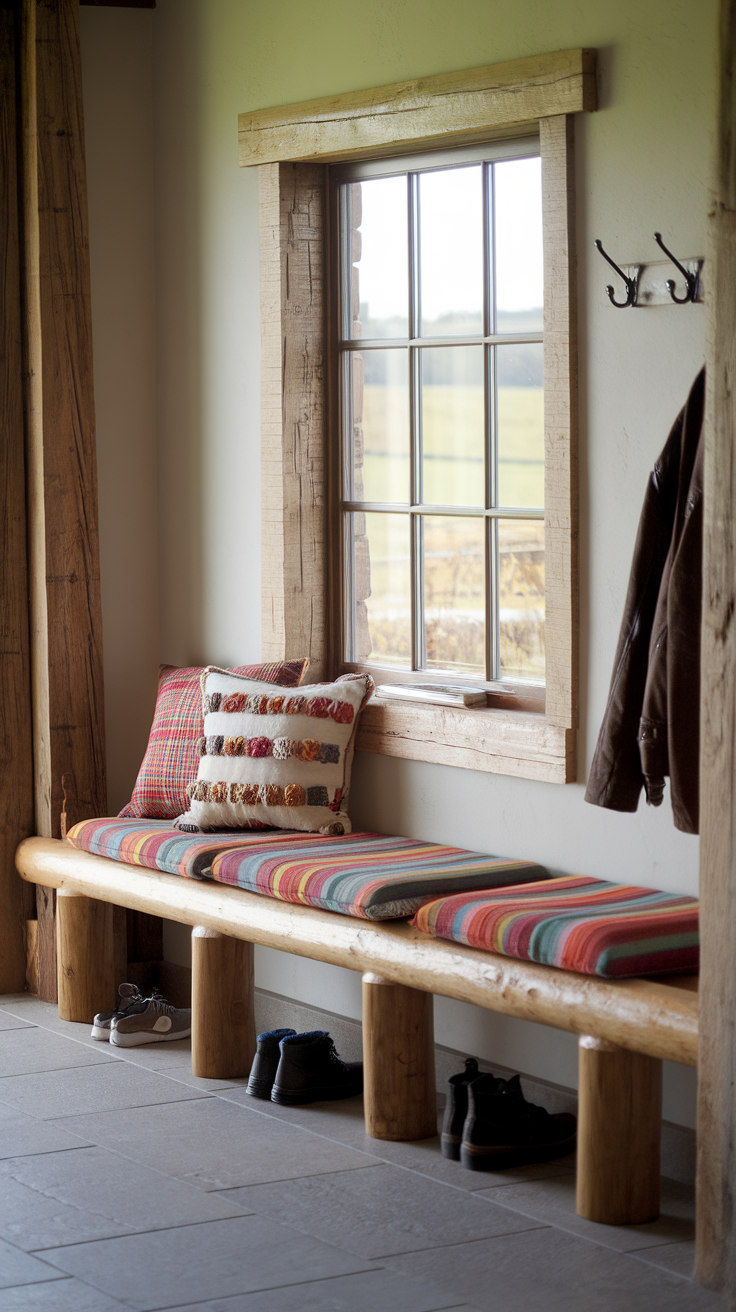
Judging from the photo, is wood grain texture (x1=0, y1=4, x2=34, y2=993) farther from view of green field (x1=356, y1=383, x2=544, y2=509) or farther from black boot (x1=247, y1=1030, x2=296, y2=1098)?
black boot (x1=247, y1=1030, x2=296, y2=1098)

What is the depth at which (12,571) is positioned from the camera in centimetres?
507

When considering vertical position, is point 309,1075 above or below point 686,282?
below

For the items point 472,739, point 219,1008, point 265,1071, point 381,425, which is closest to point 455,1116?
point 265,1071

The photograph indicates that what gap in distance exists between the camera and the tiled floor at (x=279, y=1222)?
2934 millimetres

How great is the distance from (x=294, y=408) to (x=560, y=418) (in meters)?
1.12

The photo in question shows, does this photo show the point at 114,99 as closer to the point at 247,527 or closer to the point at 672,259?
the point at 247,527

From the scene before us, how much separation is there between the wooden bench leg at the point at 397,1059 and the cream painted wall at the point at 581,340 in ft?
1.09

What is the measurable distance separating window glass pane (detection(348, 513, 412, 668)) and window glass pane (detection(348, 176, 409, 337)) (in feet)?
1.80

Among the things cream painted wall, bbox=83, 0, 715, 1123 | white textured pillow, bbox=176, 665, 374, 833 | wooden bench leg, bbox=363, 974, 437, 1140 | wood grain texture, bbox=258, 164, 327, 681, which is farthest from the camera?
wood grain texture, bbox=258, 164, 327, 681

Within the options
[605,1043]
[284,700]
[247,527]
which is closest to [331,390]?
[247,527]

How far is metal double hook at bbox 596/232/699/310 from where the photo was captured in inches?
138

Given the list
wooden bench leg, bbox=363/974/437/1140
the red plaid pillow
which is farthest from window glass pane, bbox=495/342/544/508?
wooden bench leg, bbox=363/974/437/1140

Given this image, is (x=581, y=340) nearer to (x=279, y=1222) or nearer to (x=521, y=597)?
(x=521, y=597)

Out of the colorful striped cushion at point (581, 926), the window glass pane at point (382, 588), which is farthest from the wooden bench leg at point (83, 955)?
the colorful striped cushion at point (581, 926)
